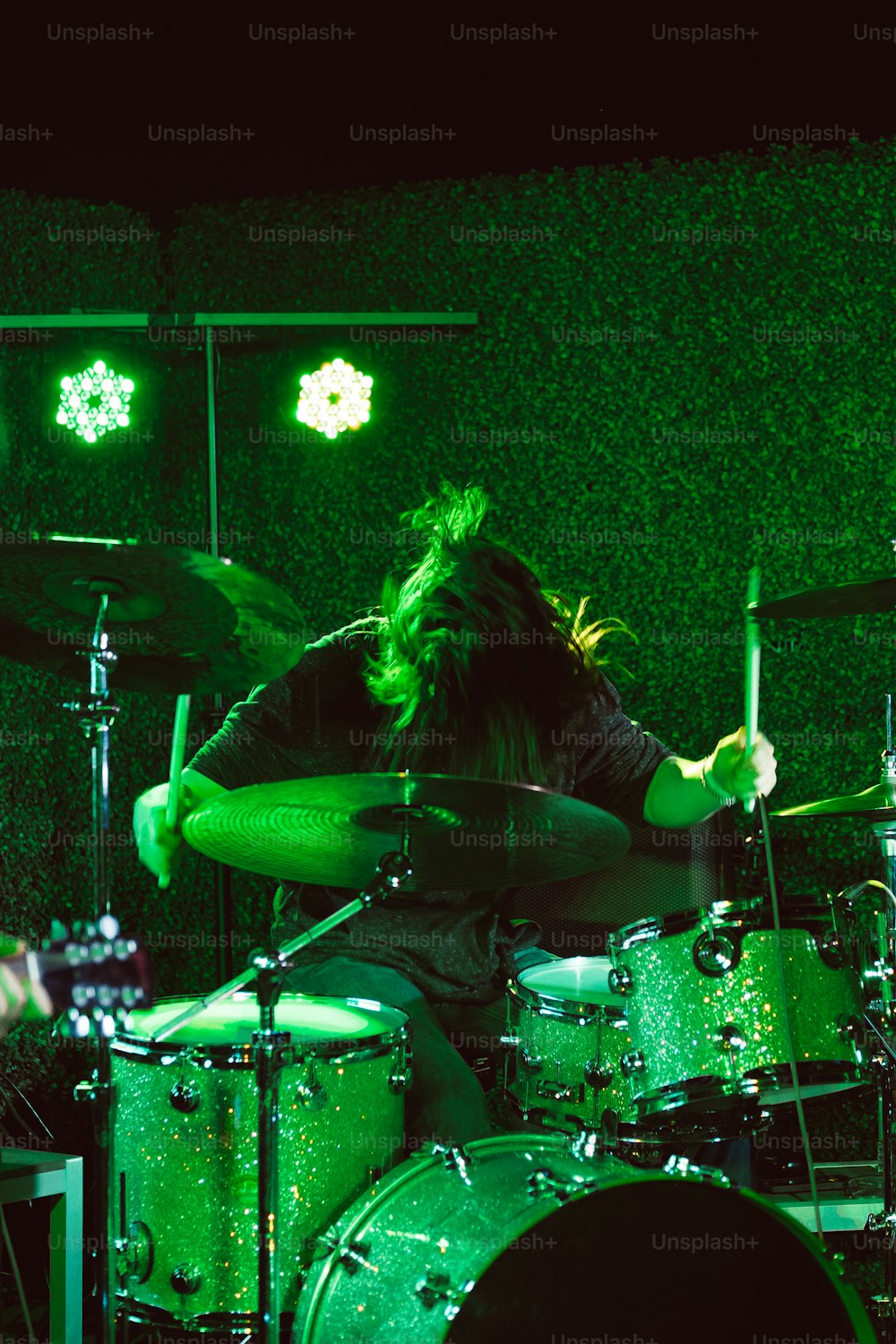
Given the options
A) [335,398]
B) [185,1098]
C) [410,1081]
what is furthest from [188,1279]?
[335,398]

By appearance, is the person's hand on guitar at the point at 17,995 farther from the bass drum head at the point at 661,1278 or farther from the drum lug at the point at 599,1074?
the drum lug at the point at 599,1074

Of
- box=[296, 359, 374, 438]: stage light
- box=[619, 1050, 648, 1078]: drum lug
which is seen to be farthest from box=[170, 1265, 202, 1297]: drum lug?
box=[296, 359, 374, 438]: stage light

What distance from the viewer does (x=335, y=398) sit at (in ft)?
13.3

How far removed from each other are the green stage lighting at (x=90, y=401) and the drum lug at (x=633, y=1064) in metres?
2.62

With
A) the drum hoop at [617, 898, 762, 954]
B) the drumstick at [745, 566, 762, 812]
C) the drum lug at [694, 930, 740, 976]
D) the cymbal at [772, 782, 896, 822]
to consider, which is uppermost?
the drumstick at [745, 566, 762, 812]

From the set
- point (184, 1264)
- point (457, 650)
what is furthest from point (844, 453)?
point (184, 1264)

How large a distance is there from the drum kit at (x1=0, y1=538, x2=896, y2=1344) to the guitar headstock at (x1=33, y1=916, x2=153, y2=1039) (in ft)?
0.79

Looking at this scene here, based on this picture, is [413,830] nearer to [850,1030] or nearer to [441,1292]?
[441,1292]

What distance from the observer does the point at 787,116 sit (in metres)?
4.05

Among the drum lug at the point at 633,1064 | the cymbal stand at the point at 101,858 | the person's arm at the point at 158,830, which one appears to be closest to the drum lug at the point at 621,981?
the drum lug at the point at 633,1064

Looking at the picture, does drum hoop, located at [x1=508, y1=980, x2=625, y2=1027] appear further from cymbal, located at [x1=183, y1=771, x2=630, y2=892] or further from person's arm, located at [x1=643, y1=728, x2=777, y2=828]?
person's arm, located at [x1=643, y1=728, x2=777, y2=828]

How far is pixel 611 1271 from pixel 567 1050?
74 centimetres

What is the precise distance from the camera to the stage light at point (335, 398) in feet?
13.3

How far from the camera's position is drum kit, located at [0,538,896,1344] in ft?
6.02
